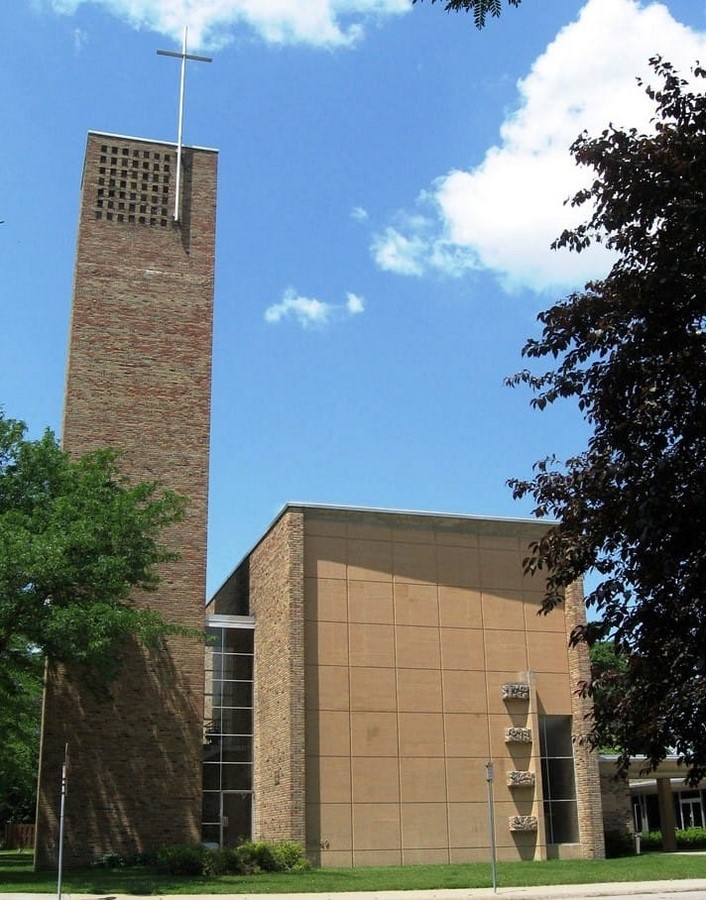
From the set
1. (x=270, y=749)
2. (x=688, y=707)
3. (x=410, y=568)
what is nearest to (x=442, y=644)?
(x=410, y=568)

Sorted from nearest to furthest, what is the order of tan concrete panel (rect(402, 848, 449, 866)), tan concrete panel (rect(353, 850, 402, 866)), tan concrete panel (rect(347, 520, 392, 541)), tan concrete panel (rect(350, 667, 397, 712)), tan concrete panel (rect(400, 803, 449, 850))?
tan concrete panel (rect(353, 850, 402, 866))
tan concrete panel (rect(402, 848, 449, 866))
tan concrete panel (rect(400, 803, 449, 850))
tan concrete panel (rect(350, 667, 397, 712))
tan concrete panel (rect(347, 520, 392, 541))

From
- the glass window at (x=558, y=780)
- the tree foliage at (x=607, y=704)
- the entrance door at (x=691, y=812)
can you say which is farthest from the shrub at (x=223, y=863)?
the entrance door at (x=691, y=812)

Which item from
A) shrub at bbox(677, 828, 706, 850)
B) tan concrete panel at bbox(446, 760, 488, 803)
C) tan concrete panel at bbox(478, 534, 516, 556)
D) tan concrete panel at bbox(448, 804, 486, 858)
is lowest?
shrub at bbox(677, 828, 706, 850)

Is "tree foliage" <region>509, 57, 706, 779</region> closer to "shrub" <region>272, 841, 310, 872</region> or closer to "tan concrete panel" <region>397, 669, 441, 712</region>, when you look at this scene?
"shrub" <region>272, 841, 310, 872</region>

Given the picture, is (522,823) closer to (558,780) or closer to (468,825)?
(468,825)

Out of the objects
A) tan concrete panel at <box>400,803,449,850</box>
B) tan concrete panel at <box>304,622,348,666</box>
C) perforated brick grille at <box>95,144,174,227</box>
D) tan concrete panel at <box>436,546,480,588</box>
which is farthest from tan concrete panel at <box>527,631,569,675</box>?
perforated brick grille at <box>95,144,174,227</box>

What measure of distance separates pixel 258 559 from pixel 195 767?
314 inches

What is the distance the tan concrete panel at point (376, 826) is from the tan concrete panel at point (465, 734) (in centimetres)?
265

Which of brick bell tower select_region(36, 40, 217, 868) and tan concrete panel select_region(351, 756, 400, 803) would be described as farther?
tan concrete panel select_region(351, 756, 400, 803)

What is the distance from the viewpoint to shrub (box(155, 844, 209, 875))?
26.3 metres

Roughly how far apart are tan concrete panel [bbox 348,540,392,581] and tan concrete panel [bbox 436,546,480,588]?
5.89ft

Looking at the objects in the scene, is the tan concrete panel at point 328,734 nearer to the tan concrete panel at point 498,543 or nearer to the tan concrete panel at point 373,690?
the tan concrete panel at point 373,690

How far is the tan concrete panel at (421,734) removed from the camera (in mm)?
31953

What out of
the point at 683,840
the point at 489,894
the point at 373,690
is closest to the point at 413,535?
the point at 373,690
